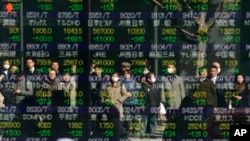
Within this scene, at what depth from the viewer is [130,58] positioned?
45.2ft

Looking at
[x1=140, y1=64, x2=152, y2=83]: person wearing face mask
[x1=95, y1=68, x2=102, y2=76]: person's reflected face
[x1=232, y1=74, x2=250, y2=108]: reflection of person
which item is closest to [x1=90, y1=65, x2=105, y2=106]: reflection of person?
[x1=95, y1=68, x2=102, y2=76]: person's reflected face

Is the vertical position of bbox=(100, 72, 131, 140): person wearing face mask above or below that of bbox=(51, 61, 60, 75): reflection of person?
below

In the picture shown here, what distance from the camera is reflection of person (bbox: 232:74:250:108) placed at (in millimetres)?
13711

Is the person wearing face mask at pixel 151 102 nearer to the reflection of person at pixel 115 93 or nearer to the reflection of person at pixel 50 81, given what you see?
the reflection of person at pixel 115 93

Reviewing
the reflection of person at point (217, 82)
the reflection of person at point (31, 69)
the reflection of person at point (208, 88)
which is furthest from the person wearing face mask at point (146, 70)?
the reflection of person at point (31, 69)

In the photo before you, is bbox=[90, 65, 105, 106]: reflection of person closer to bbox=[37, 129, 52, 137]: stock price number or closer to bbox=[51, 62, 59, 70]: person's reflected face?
bbox=[51, 62, 59, 70]: person's reflected face

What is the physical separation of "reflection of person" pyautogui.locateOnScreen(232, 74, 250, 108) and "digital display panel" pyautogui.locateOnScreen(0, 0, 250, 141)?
0.03 metres

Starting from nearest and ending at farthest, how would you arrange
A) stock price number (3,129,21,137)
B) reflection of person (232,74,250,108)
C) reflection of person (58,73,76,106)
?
1. reflection of person (232,74,250,108)
2. reflection of person (58,73,76,106)
3. stock price number (3,129,21,137)

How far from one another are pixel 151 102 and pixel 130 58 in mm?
588

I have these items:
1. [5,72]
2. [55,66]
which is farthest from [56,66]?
[5,72]

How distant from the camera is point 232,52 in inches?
543

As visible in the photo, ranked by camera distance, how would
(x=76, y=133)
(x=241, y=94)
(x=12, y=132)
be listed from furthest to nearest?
(x=12, y=132)
(x=76, y=133)
(x=241, y=94)

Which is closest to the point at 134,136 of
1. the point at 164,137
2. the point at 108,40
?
the point at 164,137

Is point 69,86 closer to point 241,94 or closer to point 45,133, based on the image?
point 45,133
